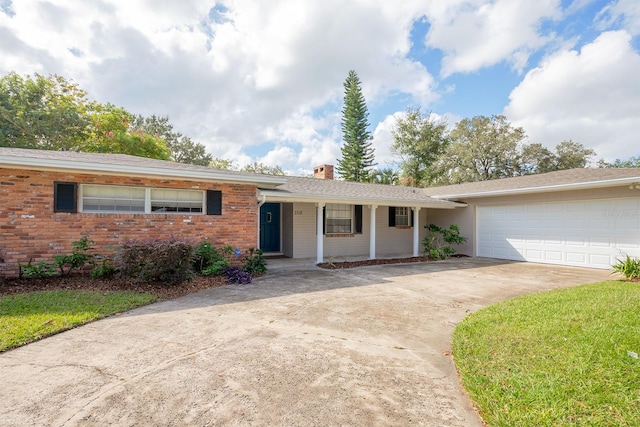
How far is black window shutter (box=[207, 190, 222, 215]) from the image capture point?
323 inches

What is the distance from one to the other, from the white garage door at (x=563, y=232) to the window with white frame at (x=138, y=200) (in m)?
11.1

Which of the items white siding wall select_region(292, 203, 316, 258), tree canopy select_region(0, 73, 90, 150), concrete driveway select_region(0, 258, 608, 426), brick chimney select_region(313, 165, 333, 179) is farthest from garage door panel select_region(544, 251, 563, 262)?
tree canopy select_region(0, 73, 90, 150)

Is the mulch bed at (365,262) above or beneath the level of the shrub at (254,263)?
beneath

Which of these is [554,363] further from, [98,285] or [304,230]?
[304,230]

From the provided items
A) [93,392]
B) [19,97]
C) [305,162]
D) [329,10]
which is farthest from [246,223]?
[305,162]

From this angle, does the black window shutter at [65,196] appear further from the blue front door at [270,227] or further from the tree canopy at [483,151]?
the tree canopy at [483,151]

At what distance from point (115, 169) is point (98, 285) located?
2.59 meters

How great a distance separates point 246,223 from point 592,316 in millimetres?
7549


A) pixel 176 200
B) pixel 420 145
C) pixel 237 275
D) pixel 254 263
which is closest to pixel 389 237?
pixel 254 263

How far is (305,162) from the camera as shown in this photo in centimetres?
4478

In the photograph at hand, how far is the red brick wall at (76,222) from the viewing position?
6.36 metres

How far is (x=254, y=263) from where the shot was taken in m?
8.40

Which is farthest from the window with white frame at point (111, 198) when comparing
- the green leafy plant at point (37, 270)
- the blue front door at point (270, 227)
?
the blue front door at point (270, 227)

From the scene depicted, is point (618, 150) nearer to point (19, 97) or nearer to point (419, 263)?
point (419, 263)
